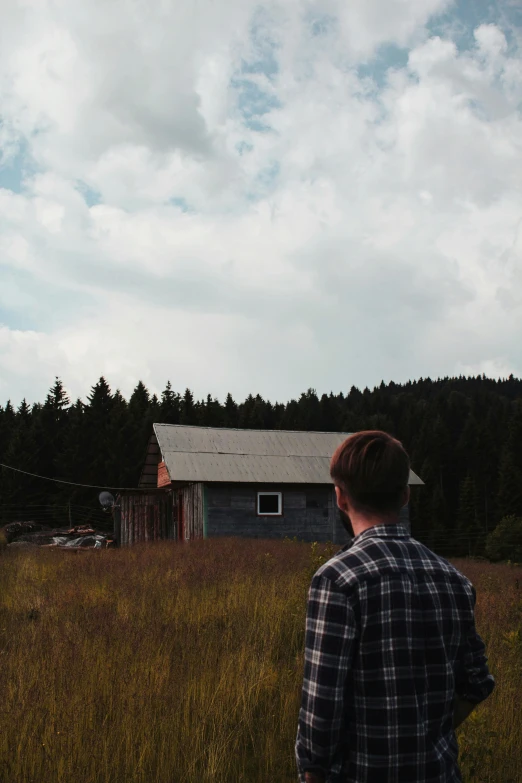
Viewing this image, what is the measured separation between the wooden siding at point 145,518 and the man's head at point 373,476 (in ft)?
75.0

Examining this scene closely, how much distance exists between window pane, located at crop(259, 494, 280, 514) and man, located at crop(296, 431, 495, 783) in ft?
75.6

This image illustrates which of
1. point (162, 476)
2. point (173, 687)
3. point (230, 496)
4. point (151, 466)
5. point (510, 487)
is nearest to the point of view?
point (173, 687)

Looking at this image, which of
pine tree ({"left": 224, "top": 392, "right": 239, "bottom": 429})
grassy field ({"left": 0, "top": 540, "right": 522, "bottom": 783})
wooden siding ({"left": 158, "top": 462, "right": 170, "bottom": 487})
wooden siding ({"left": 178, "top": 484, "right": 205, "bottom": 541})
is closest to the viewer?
grassy field ({"left": 0, "top": 540, "right": 522, "bottom": 783})

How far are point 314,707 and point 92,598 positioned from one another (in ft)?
24.9

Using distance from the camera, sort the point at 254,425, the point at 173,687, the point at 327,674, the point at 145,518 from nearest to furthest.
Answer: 1. the point at 327,674
2. the point at 173,687
3. the point at 145,518
4. the point at 254,425

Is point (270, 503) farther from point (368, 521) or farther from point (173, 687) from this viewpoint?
point (368, 521)

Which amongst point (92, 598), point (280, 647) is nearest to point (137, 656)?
point (280, 647)

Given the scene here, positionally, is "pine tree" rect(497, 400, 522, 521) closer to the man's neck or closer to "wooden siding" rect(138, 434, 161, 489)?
"wooden siding" rect(138, 434, 161, 489)

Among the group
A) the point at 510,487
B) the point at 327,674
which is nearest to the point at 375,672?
the point at 327,674

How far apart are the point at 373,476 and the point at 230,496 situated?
2279cm

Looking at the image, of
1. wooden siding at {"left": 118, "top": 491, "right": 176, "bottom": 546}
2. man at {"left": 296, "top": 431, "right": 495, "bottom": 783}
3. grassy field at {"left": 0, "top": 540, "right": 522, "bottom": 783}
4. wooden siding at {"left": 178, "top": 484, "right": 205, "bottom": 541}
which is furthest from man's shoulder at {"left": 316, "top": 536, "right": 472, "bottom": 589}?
wooden siding at {"left": 118, "top": 491, "right": 176, "bottom": 546}

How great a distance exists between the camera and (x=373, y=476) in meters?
2.10

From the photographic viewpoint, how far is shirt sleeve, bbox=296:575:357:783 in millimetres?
1893

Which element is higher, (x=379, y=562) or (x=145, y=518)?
(x=379, y=562)
